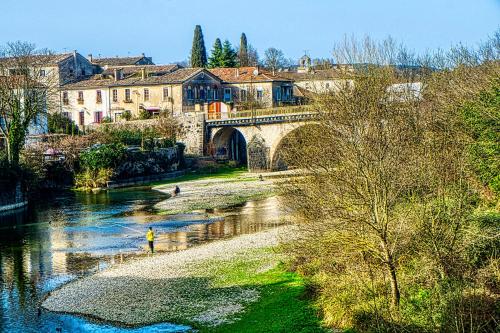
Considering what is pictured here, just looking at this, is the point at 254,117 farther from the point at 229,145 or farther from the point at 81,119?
the point at 81,119

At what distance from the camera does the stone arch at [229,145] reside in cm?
8488

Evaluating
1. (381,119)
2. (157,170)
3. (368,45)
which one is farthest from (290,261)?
(157,170)

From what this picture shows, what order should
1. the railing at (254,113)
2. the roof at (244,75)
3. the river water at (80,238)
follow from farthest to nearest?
the roof at (244,75)
the railing at (254,113)
the river water at (80,238)

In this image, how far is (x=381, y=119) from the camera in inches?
955

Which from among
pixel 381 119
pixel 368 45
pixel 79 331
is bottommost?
pixel 79 331

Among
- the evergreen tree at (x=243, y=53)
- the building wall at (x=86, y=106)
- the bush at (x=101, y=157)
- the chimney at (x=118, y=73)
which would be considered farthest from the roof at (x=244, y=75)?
the bush at (x=101, y=157)

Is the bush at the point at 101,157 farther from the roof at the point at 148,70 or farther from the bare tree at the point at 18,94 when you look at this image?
the roof at the point at 148,70

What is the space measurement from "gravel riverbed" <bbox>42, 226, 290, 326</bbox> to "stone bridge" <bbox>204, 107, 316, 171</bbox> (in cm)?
3942

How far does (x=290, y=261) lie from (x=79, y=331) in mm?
9016

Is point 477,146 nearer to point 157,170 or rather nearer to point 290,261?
point 290,261

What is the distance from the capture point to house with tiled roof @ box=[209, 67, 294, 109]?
314 feet

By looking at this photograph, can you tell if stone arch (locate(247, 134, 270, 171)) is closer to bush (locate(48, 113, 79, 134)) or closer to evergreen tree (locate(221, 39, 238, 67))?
bush (locate(48, 113, 79, 134))

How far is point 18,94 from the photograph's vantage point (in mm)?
65375

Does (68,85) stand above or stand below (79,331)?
above
